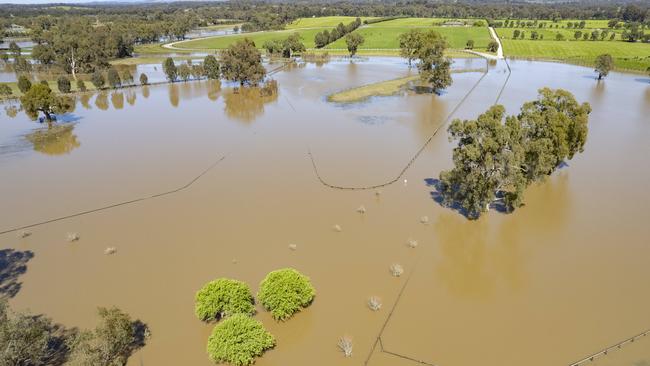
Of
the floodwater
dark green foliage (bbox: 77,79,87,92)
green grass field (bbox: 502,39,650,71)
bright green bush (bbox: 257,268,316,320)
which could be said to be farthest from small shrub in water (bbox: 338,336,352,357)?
green grass field (bbox: 502,39,650,71)

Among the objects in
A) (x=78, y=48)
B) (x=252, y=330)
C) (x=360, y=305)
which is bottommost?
(x=360, y=305)

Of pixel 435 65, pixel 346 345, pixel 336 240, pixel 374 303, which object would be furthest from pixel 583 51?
pixel 346 345

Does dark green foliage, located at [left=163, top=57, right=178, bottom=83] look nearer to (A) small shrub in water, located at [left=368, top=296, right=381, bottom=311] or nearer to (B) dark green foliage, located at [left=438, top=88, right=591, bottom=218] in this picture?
(B) dark green foliage, located at [left=438, top=88, right=591, bottom=218]

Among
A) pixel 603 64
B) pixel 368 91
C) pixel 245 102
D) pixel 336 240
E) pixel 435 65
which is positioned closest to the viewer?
pixel 336 240

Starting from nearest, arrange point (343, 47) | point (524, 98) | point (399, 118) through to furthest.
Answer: point (399, 118) → point (524, 98) → point (343, 47)

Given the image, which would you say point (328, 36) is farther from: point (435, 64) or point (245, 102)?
point (245, 102)

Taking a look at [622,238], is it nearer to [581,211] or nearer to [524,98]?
[581,211]

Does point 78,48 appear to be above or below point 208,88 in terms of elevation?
above

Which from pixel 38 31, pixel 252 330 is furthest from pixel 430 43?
pixel 38 31
